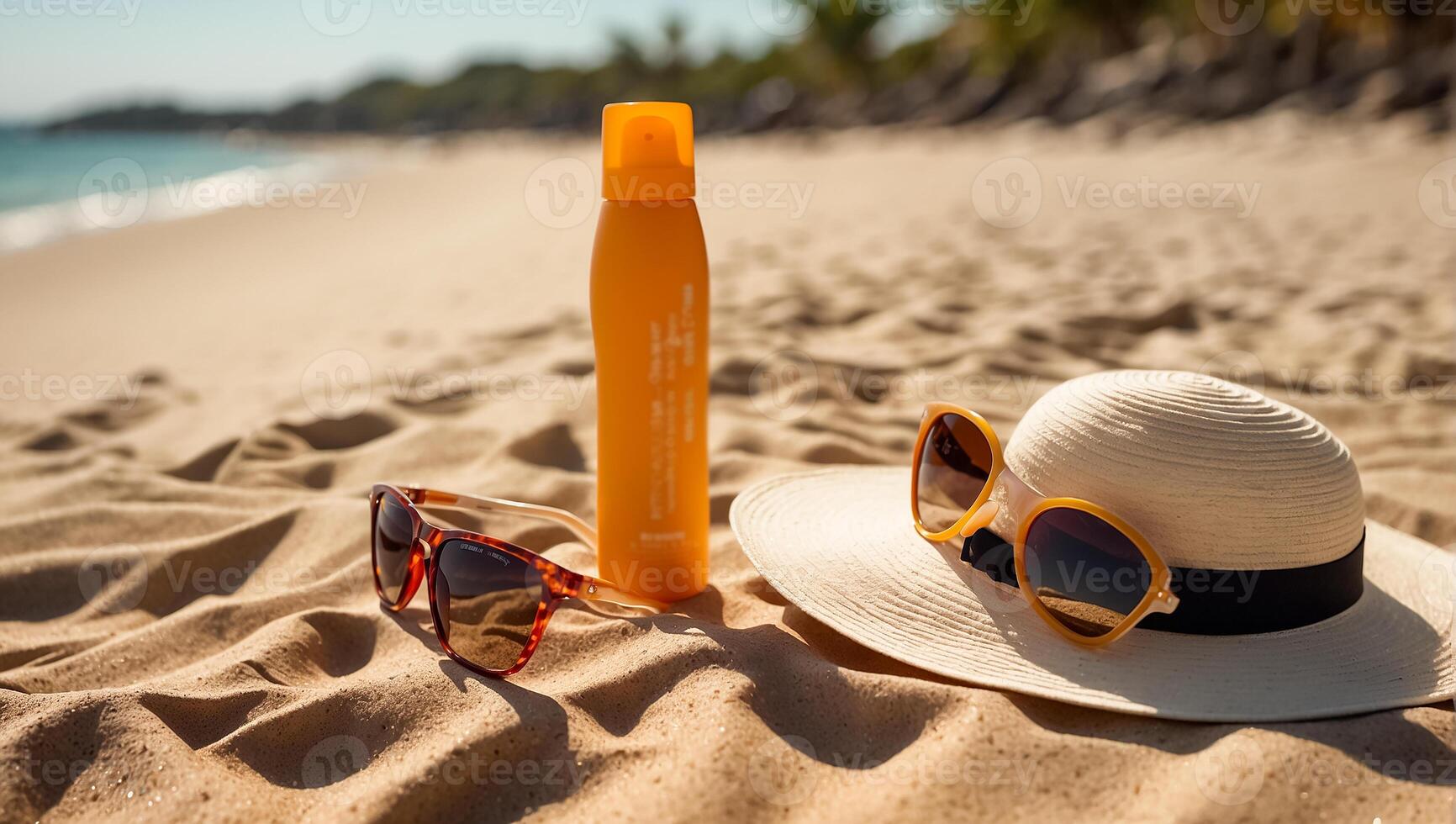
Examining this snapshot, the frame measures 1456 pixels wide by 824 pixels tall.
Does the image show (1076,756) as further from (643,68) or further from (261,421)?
(643,68)

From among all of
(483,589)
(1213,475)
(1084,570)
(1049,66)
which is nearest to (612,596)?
(483,589)

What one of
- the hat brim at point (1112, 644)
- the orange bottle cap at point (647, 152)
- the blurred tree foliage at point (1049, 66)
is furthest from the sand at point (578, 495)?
the blurred tree foliage at point (1049, 66)

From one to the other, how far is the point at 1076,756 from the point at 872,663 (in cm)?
34

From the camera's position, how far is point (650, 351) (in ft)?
4.82

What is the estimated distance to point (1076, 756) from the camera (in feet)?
3.88

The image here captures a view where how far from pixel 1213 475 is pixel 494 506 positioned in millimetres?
1211

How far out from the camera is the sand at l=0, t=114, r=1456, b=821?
3.87ft

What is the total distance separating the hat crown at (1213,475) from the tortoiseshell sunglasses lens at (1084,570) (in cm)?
5

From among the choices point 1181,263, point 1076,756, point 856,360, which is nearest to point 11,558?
point 1076,756

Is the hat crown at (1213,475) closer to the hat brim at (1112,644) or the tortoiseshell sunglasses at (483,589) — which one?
the hat brim at (1112,644)

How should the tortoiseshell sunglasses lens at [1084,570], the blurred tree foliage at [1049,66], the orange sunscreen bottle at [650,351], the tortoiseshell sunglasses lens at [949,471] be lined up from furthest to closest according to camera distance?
1. the blurred tree foliage at [1049,66]
2. the tortoiseshell sunglasses lens at [949,471]
3. the orange sunscreen bottle at [650,351]
4. the tortoiseshell sunglasses lens at [1084,570]

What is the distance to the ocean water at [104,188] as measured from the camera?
32.1 ft

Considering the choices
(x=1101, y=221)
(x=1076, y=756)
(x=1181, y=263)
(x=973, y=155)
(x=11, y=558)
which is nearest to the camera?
(x=1076, y=756)

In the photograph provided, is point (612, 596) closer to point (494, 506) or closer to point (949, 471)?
point (494, 506)
